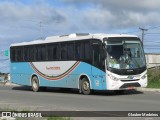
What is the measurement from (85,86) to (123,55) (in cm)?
299

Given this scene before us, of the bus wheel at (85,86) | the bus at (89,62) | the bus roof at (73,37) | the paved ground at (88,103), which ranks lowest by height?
the paved ground at (88,103)

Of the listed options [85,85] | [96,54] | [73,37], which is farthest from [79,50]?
[85,85]

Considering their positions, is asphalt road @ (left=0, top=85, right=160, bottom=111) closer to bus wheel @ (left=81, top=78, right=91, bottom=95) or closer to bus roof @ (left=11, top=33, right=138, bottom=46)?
bus wheel @ (left=81, top=78, right=91, bottom=95)

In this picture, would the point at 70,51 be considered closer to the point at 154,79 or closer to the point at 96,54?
the point at 96,54

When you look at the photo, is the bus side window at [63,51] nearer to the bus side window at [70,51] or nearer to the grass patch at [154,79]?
the bus side window at [70,51]

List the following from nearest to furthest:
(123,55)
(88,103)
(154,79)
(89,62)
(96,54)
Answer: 1. (88,103)
2. (123,55)
3. (96,54)
4. (89,62)
5. (154,79)

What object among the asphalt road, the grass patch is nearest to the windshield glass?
the asphalt road

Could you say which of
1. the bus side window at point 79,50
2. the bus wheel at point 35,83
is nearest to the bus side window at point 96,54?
the bus side window at point 79,50

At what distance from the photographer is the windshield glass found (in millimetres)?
23781

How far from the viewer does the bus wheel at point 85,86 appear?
2520 centimetres

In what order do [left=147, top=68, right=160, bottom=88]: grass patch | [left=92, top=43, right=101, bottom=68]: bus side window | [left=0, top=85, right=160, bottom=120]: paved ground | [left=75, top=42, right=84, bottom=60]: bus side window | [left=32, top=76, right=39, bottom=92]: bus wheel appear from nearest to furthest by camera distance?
[left=0, top=85, right=160, bottom=120]: paved ground, [left=92, top=43, right=101, bottom=68]: bus side window, [left=75, top=42, right=84, bottom=60]: bus side window, [left=32, top=76, right=39, bottom=92]: bus wheel, [left=147, top=68, right=160, bottom=88]: grass patch

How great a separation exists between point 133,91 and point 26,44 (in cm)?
822

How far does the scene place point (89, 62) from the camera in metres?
24.8

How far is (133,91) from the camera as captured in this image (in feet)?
89.5
